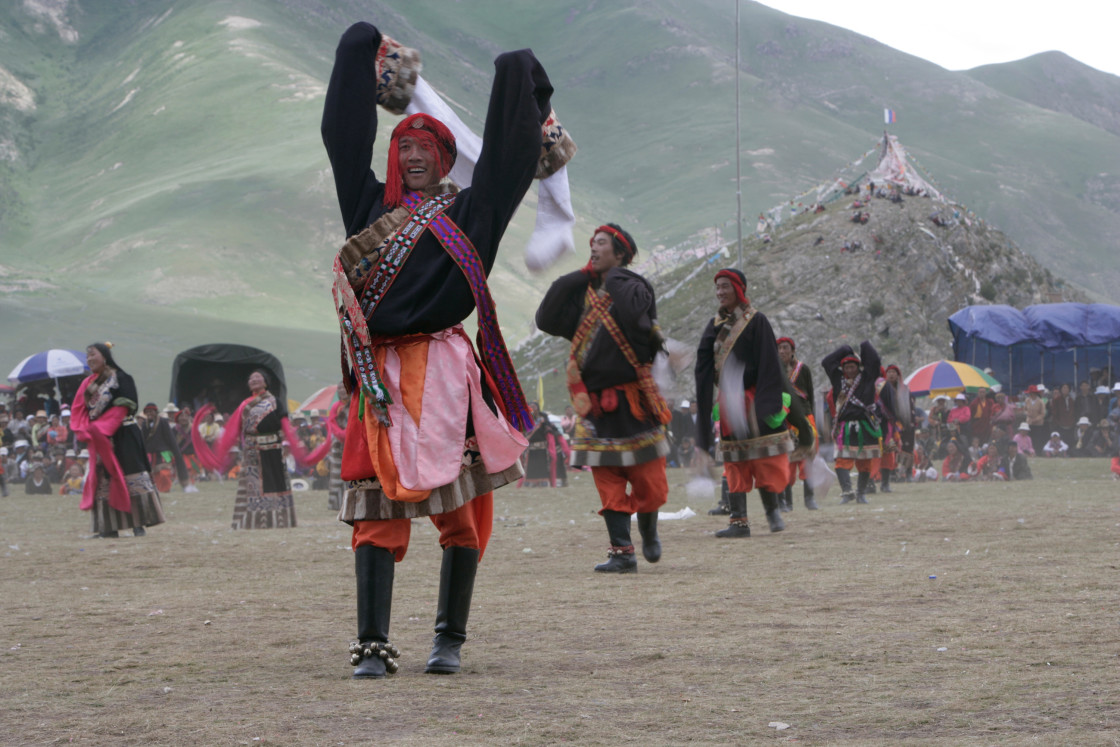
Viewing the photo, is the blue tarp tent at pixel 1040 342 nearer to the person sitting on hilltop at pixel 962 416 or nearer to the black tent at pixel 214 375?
the person sitting on hilltop at pixel 962 416

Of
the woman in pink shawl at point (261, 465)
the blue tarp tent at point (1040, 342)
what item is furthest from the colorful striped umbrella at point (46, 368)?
the blue tarp tent at point (1040, 342)

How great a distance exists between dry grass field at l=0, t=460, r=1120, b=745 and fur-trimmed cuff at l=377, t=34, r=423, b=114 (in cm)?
213

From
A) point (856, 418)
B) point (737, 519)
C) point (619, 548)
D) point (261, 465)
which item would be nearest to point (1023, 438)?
point (856, 418)

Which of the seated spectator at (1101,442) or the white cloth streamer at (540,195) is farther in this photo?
the seated spectator at (1101,442)

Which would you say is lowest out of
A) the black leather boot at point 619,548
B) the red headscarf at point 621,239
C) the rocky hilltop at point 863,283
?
Answer: the black leather boot at point 619,548

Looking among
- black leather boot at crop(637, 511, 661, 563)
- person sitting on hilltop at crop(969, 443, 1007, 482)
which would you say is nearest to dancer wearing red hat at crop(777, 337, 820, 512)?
black leather boot at crop(637, 511, 661, 563)

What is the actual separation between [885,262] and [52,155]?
87680 millimetres

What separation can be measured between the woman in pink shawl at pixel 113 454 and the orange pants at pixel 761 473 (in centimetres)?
602

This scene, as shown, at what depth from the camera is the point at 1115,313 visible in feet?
110

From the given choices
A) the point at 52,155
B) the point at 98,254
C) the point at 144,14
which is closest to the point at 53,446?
the point at 98,254

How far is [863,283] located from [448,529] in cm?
4083

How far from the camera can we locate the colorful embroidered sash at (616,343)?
822cm

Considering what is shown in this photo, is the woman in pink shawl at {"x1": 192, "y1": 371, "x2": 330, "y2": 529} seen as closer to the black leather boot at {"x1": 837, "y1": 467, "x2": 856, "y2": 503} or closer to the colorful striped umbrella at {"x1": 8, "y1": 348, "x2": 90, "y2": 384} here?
the black leather boot at {"x1": 837, "y1": 467, "x2": 856, "y2": 503}

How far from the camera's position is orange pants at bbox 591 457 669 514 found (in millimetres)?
8195
